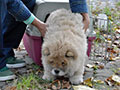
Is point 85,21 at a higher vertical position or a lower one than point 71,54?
higher

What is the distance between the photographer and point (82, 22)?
302 centimetres

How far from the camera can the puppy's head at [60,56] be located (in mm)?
2394

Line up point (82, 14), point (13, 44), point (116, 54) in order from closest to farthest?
point (82, 14)
point (13, 44)
point (116, 54)

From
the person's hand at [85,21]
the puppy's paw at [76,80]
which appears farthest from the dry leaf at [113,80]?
the person's hand at [85,21]

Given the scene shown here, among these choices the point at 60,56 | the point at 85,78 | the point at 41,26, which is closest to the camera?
the point at 60,56

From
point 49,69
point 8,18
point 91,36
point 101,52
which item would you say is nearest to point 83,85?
point 49,69

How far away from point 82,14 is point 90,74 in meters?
0.94

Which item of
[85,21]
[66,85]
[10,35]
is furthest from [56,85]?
[10,35]

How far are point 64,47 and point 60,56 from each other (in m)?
0.12

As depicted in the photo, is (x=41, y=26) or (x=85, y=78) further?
A: (x=85, y=78)

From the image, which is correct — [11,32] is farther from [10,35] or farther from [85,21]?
[85,21]

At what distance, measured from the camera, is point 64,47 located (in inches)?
94.9

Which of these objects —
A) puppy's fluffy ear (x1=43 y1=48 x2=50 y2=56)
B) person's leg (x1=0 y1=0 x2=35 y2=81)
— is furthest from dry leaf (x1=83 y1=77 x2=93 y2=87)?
person's leg (x1=0 y1=0 x2=35 y2=81)

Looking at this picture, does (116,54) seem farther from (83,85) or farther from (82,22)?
(83,85)
